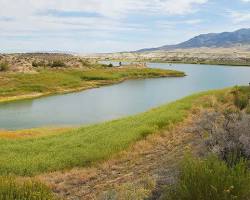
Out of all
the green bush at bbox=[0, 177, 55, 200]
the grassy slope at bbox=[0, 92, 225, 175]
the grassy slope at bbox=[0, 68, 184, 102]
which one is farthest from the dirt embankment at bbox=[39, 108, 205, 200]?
the grassy slope at bbox=[0, 68, 184, 102]

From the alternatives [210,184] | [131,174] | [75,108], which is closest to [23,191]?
[210,184]

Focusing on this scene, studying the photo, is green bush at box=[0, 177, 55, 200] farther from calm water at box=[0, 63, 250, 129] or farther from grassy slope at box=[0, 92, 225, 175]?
calm water at box=[0, 63, 250, 129]

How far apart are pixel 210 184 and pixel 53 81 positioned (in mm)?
74894

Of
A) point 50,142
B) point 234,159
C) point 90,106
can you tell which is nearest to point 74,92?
point 90,106

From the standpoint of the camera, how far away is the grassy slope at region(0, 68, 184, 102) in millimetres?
70625

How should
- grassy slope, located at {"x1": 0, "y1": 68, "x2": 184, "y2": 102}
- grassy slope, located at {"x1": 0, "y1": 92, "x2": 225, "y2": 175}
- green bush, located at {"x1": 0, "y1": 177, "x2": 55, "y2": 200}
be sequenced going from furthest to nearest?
1. grassy slope, located at {"x1": 0, "y1": 68, "x2": 184, "y2": 102}
2. grassy slope, located at {"x1": 0, "y1": 92, "x2": 225, "y2": 175}
3. green bush, located at {"x1": 0, "y1": 177, "x2": 55, "y2": 200}

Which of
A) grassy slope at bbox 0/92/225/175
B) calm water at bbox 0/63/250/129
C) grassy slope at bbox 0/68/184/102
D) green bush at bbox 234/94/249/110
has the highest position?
green bush at bbox 234/94/249/110

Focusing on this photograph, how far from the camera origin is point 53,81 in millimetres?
81375

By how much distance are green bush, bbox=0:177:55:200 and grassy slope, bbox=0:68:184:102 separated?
188 feet

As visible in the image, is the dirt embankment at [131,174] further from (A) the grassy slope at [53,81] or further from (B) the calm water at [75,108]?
(A) the grassy slope at [53,81]

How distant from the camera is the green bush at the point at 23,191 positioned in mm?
8355

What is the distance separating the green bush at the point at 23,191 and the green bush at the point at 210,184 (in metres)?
2.56

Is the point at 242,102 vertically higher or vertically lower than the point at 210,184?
lower

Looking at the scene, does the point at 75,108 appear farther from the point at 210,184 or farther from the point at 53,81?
Result: the point at 210,184
